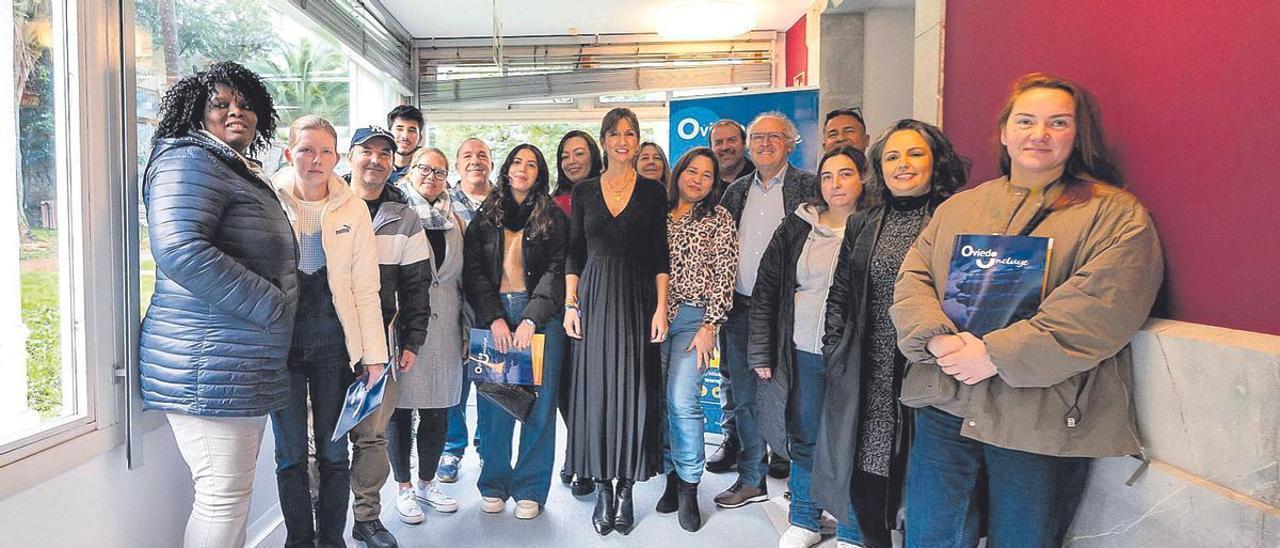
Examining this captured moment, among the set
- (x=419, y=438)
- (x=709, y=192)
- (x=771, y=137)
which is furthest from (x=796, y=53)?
(x=419, y=438)

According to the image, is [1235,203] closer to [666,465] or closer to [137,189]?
[666,465]

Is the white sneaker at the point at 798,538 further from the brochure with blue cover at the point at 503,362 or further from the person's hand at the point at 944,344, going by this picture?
the person's hand at the point at 944,344

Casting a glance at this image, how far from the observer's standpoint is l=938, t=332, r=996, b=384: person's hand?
149 cm

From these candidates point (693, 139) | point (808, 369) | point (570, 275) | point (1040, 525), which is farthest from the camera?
point (693, 139)

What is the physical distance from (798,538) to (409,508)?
1.51m

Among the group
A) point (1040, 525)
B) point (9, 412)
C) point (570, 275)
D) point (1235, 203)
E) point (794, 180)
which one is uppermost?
point (794, 180)

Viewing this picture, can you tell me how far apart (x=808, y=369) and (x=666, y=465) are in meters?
0.91

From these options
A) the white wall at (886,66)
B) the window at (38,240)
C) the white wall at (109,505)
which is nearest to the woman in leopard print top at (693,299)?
the white wall at (109,505)

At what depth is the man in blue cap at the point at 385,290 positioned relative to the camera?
94.5 inches

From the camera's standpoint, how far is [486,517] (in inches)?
111

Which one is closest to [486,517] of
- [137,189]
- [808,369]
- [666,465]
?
[666,465]

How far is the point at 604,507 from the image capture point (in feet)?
8.98

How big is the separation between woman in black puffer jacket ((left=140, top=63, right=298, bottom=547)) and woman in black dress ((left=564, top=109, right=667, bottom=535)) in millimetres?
1046

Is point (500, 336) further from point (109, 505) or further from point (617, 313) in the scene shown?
point (109, 505)
